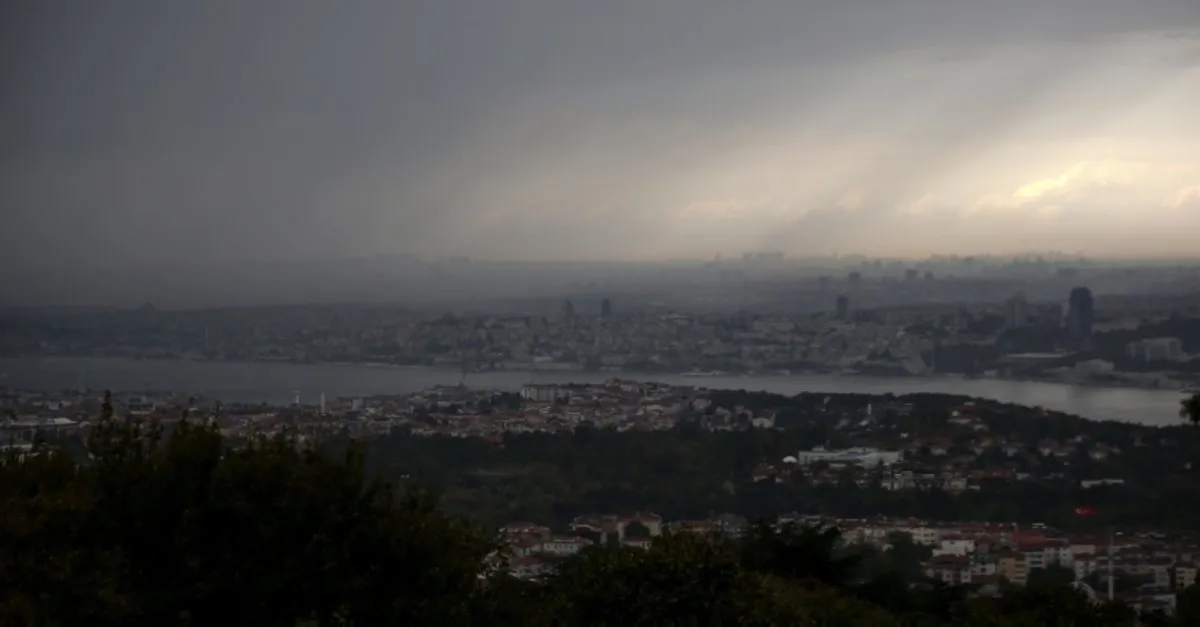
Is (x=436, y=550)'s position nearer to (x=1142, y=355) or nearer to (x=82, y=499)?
(x=82, y=499)

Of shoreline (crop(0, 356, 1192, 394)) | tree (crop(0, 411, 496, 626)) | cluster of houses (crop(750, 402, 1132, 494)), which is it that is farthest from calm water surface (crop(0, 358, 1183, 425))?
tree (crop(0, 411, 496, 626))

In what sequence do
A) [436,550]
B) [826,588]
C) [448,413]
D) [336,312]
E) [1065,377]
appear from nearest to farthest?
1. [436,550]
2. [826,588]
3. [448,413]
4. [1065,377]
5. [336,312]

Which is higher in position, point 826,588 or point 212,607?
point 212,607

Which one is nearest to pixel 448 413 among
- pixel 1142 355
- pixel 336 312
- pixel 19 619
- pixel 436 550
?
pixel 336 312

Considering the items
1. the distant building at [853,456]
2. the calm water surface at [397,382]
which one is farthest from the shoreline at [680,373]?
the distant building at [853,456]

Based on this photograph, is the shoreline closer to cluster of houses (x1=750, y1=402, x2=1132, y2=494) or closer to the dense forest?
cluster of houses (x1=750, y1=402, x2=1132, y2=494)

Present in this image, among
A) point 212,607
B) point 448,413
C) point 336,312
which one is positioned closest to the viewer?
point 212,607

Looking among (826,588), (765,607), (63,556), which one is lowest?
(826,588)

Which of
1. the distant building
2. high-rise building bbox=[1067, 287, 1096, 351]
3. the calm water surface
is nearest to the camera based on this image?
the calm water surface
